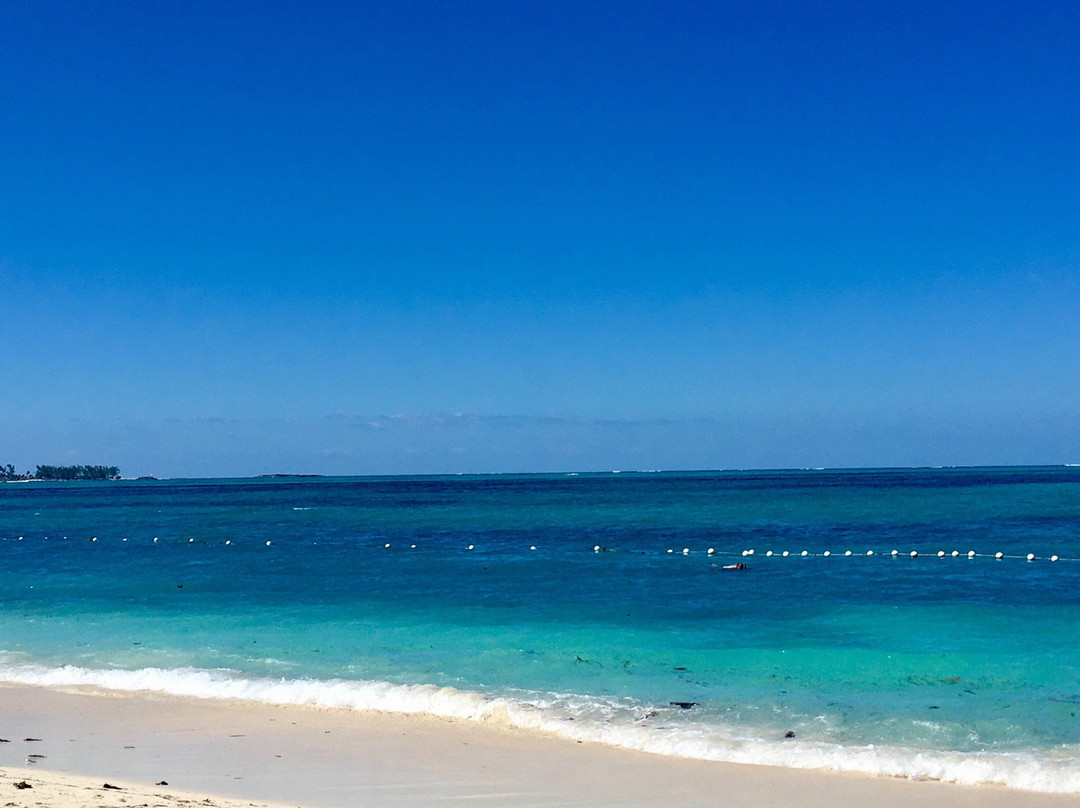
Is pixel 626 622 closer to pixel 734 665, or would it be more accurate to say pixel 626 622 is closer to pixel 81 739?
pixel 734 665

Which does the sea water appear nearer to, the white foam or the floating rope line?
the white foam

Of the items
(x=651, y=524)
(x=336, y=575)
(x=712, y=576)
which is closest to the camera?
(x=712, y=576)

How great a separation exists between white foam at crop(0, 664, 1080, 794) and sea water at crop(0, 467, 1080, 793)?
4 cm

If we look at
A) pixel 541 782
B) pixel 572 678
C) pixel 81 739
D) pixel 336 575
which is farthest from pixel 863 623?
pixel 336 575

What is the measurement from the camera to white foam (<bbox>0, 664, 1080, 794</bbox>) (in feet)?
31.7

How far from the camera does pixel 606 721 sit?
38.0ft

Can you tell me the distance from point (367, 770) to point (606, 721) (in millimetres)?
3269

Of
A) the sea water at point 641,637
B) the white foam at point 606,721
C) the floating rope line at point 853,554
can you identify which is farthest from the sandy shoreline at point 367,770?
the floating rope line at point 853,554

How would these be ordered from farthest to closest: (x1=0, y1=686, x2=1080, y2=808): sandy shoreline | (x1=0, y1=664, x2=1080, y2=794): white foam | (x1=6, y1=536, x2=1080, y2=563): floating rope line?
(x1=6, y1=536, x2=1080, y2=563): floating rope line
(x1=0, y1=664, x2=1080, y2=794): white foam
(x1=0, y1=686, x2=1080, y2=808): sandy shoreline

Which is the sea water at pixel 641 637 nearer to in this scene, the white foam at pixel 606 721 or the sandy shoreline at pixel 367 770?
the white foam at pixel 606 721

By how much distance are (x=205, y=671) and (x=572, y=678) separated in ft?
20.6

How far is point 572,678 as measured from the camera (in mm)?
14094

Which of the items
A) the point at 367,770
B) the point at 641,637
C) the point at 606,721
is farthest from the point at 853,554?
the point at 367,770

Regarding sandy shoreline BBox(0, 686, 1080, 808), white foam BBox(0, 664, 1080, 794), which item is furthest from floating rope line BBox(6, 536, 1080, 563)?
sandy shoreline BBox(0, 686, 1080, 808)
